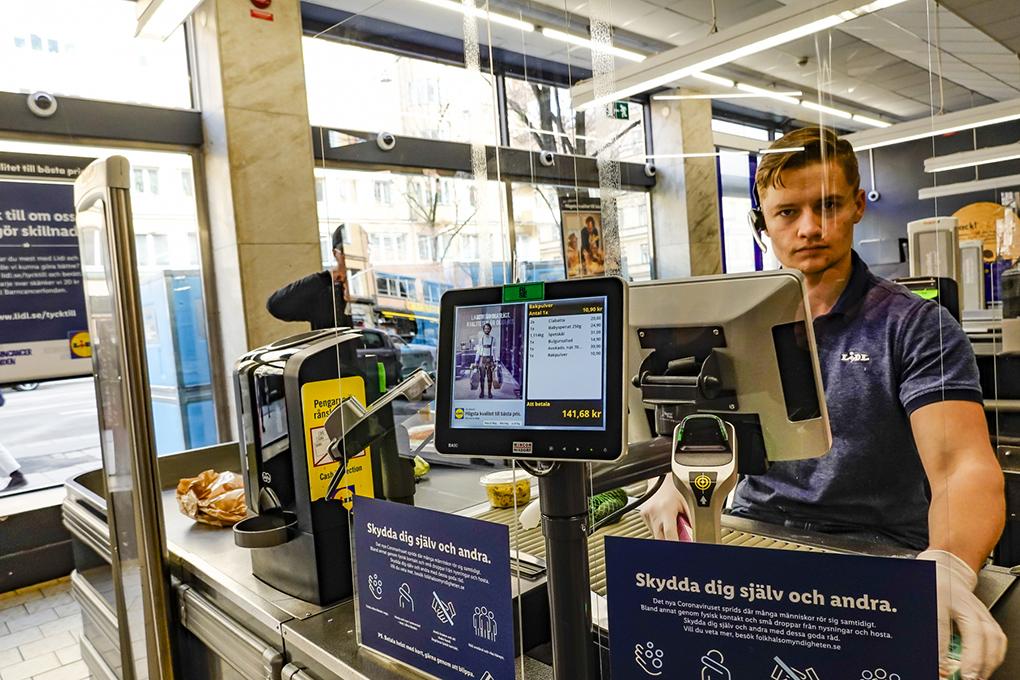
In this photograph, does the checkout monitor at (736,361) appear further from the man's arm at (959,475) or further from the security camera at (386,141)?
the security camera at (386,141)

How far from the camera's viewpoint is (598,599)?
995mm

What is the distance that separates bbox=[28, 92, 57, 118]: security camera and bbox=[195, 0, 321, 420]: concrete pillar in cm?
82

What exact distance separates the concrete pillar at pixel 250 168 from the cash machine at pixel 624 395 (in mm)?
3463

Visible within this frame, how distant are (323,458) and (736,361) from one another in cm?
81

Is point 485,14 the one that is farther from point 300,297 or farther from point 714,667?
point 714,667

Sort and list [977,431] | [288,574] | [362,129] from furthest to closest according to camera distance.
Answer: [288,574]
[362,129]
[977,431]

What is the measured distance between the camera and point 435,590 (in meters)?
1.01

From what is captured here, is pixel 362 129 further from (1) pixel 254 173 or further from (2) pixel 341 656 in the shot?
(1) pixel 254 173

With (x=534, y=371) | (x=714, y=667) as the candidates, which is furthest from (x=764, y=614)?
(x=534, y=371)

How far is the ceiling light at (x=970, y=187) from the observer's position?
73 cm

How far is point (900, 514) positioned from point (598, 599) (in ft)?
1.35

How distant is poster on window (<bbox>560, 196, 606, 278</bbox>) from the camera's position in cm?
97

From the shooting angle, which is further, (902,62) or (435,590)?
(435,590)

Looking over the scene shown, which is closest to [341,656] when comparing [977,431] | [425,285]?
[425,285]
